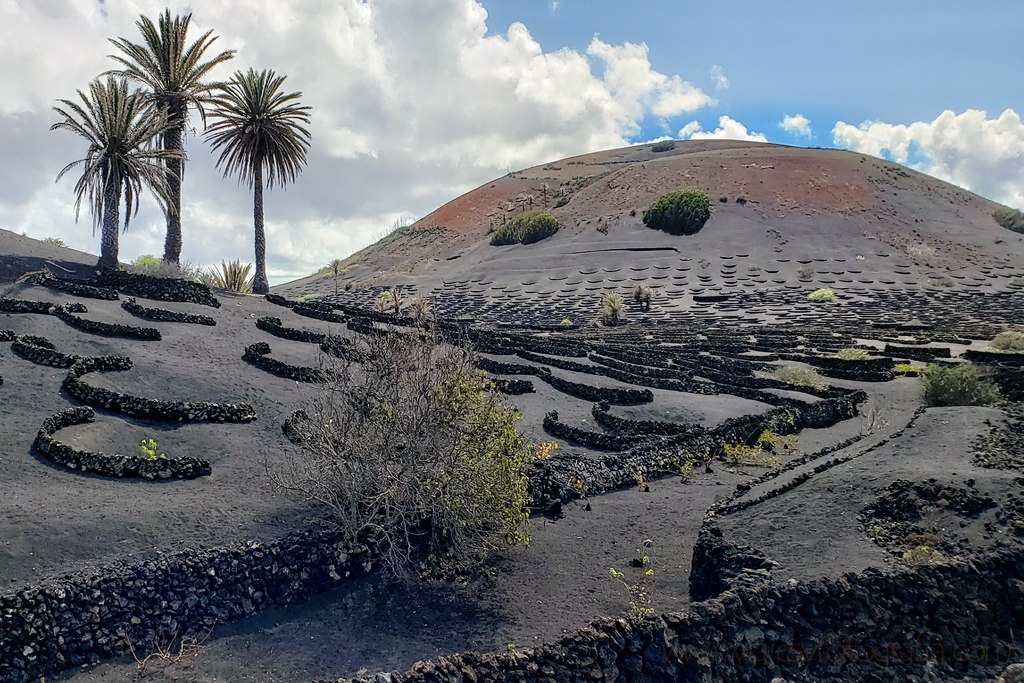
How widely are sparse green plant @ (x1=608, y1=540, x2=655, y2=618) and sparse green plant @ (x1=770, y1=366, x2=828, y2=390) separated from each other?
1660 centimetres

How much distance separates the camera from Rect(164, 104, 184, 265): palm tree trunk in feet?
120

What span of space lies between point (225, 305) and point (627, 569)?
2351 cm

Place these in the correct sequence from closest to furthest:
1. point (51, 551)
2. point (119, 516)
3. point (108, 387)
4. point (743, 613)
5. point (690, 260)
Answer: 1. point (743, 613)
2. point (51, 551)
3. point (119, 516)
4. point (108, 387)
5. point (690, 260)

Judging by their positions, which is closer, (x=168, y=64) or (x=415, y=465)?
(x=415, y=465)

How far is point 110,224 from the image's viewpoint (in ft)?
111

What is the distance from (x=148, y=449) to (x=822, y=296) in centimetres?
5434

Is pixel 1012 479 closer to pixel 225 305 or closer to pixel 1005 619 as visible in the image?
pixel 1005 619

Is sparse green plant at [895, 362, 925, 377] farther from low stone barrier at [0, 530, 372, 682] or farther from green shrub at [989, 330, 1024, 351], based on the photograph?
low stone barrier at [0, 530, 372, 682]

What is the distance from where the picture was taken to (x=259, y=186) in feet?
142

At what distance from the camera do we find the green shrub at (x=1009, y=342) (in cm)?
3241

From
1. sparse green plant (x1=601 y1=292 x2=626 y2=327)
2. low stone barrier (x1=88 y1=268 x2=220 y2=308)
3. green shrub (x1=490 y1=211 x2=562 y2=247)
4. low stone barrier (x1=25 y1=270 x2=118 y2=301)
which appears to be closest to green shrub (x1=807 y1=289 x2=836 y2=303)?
sparse green plant (x1=601 y1=292 x2=626 y2=327)

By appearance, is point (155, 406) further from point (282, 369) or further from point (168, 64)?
point (168, 64)

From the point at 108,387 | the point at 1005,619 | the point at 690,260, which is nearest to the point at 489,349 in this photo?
the point at 108,387

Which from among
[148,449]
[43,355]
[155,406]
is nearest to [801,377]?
[155,406]
